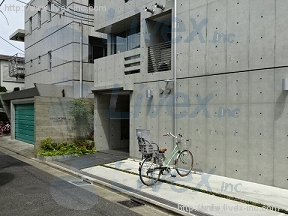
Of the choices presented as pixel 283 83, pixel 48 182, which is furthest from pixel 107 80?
pixel 283 83

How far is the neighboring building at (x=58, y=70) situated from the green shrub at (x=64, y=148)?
0.47m

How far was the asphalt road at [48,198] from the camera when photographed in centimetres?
514

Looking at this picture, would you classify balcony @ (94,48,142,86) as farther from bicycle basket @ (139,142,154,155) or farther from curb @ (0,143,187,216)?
bicycle basket @ (139,142,154,155)

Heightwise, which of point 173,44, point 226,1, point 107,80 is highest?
point 226,1

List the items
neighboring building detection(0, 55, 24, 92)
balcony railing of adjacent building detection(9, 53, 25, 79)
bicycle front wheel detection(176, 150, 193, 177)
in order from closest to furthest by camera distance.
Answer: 1. bicycle front wheel detection(176, 150, 193, 177)
2. balcony railing of adjacent building detection(9, 53, 25, 79)
3. neighboring building detection(0, 55, 24, 92)

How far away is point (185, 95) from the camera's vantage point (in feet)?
27.9

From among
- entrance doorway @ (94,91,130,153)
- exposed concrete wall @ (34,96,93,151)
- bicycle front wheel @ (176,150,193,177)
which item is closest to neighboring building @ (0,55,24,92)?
exposed concrete wall @ (34,96,93,151)

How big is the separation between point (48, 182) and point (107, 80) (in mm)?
5753

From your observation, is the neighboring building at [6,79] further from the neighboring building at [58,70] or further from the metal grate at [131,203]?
the metal grate at [131,203]

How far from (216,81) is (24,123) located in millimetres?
13296

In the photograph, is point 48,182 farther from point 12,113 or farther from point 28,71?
point 28,71

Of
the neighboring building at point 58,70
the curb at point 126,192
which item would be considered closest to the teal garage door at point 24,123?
the neighboring building at point 58,70

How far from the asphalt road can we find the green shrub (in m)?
3.07

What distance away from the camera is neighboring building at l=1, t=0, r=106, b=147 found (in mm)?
12921
